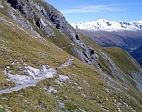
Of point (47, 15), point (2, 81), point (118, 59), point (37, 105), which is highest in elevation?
point (47, 15)

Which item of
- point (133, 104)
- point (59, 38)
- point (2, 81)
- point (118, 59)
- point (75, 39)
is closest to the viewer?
point (2, 81)

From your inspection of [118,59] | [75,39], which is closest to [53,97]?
[75,39]

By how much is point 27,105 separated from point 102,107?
50.8 ft

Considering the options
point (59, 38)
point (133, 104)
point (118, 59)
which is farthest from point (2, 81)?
point (118, 59)

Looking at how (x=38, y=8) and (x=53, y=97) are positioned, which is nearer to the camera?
(x=53, y=97)

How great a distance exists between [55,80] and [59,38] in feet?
340

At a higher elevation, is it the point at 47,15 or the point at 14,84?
the point at 47,15

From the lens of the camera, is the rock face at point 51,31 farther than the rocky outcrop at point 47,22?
No

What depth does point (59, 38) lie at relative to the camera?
140 m

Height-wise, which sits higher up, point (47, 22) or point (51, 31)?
point (47, 22)

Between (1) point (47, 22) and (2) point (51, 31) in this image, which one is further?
(1) point (47, 22)

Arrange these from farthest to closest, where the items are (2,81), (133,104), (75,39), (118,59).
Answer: (118,59) < (75,39) < (133,104) < (2,81)

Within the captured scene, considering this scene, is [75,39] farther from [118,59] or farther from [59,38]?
[118,59]

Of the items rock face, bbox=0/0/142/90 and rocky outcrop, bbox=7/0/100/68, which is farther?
rocky outcrop, bbox=7/0/100/68
